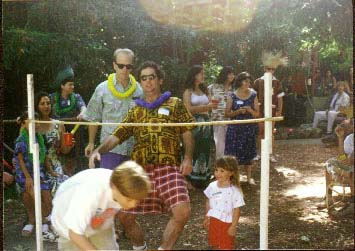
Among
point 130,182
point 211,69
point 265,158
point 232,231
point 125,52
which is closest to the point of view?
point 130,182

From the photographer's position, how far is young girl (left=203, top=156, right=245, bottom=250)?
1826mm

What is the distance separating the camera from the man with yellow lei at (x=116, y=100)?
2.03 metres

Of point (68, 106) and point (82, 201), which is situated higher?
point (68, 106)

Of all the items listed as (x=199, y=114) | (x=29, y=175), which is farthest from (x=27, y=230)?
(x=199, y=114)

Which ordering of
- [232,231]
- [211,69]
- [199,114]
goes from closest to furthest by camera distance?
1. [232,231]
2. [211,69]
3. [199,114]

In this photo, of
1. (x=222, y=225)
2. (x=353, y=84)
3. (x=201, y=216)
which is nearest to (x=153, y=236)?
(x=201, y=216)

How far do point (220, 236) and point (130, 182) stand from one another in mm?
701

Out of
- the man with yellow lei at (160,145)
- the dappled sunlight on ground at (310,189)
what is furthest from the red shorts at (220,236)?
the dappled sunlight on ground at (310,189)

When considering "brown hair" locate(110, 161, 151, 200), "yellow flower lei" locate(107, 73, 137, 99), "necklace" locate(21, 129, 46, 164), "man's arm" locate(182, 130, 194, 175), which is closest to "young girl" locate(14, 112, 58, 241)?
"necklace" locate(21, 129, 46, 164)

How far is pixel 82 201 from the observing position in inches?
52.4

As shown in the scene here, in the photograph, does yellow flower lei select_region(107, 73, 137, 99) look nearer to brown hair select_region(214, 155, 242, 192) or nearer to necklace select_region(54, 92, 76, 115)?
necklace select_region(54, 92, 76, 115)

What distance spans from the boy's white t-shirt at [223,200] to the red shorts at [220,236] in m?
0.02

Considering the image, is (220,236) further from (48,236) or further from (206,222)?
(48,236)

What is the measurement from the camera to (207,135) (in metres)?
2.20
